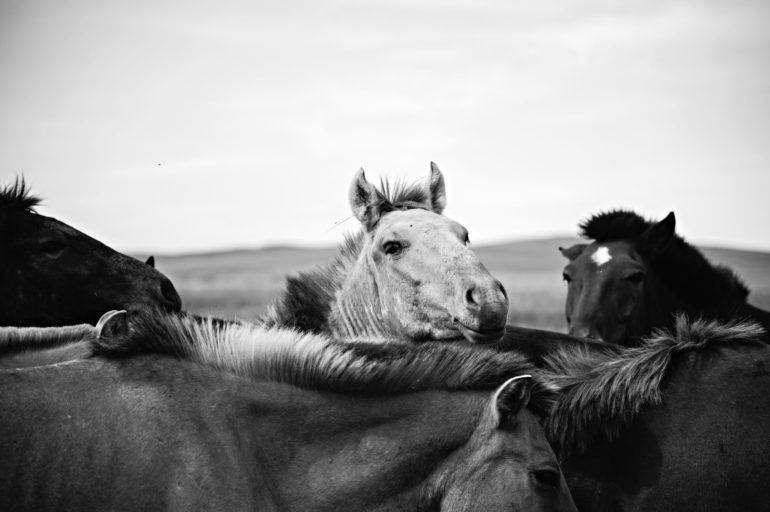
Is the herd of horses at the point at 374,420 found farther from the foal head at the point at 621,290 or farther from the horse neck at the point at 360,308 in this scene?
the foal head at the point at 621,290

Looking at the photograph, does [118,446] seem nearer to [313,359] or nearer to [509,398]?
[313,359]

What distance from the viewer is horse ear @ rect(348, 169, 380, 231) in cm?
646

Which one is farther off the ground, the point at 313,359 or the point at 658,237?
the point at 658,237

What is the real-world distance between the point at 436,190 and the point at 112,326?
3.31 metres

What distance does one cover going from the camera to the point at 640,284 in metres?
8.05

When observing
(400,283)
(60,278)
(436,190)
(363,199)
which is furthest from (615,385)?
(60,278)

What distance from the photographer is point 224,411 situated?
3859 millimetres

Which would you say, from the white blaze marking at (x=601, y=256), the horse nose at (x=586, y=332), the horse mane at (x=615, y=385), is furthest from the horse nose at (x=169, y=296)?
the white blaze marking at (x=601, y=256)

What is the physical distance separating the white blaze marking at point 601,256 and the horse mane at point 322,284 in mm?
2334

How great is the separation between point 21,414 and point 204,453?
807mm

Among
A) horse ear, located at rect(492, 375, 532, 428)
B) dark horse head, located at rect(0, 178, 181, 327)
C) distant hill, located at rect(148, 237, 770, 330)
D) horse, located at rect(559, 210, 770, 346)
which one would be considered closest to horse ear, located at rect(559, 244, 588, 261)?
horse, located at rect(559, 210, 770, 346)

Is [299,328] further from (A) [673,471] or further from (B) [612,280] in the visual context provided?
(B) [612,280]

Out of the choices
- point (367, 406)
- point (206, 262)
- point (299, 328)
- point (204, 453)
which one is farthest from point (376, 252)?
point (206, 262)

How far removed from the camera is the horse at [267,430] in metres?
3.65
